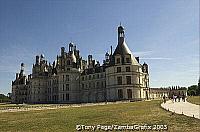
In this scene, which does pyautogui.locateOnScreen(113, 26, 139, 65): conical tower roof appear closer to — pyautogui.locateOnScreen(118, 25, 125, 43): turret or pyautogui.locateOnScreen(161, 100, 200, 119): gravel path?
pyautogui.locateOnScreen(118, 25, 125, 43): turret

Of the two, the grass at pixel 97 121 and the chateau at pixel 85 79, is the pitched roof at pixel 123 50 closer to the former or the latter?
the chateau at pixel 85 79

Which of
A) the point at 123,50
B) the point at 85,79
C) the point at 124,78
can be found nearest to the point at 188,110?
the point at 124,78

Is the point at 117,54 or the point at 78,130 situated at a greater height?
the point at 117,54

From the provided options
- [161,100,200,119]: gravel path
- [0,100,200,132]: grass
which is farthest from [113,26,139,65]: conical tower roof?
[0,100,200,132]: grass

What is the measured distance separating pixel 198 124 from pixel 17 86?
11523 cm

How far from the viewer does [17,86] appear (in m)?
122

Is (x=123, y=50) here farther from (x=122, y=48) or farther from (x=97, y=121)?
(x=97, y=121)

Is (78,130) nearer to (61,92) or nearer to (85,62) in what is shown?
(61,92)

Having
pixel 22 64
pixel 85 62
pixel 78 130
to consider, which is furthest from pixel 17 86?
pixel 78 130

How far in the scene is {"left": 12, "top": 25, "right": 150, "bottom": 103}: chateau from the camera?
73062 mm

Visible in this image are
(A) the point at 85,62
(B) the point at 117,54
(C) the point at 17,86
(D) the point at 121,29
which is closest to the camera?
(B) the point at 117,54

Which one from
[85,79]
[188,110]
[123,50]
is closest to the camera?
[188,110]

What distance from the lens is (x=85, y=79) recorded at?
90.8 metres

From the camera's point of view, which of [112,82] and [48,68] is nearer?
[112,82]
